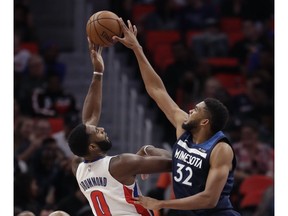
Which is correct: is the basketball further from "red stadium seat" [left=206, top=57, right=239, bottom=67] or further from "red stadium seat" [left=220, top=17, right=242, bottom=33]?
"red stadium seat" [left=220, top=17, right=242, bottom=33]

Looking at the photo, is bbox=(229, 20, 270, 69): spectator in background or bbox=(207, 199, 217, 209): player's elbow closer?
bbox=(207, 199, 217, 209): player's elbow

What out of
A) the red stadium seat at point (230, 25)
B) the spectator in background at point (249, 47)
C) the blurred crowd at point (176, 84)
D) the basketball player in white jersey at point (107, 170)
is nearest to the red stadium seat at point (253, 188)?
the blurred crowd at point (176, 84)

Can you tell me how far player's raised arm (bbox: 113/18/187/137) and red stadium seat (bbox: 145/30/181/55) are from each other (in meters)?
7.10

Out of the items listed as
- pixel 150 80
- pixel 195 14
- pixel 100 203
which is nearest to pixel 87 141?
pixel 100 203

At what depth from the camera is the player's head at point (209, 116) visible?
618 centimetres

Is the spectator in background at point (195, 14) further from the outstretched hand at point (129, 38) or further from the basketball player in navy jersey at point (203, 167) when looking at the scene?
the basketball player in navy jersey at point (203, 167)

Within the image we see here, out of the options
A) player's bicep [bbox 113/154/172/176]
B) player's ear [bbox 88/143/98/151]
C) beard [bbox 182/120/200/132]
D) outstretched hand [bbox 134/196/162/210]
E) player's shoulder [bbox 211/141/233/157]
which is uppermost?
beard [bbox 182/120/200/132]

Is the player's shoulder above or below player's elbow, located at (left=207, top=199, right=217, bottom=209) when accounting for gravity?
above

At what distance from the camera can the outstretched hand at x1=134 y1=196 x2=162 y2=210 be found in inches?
240

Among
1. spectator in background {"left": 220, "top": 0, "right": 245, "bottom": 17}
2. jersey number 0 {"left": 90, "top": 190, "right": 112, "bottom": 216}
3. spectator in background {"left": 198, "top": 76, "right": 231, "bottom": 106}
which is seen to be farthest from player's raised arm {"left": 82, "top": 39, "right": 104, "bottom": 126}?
spectator in background {"left": 220, "top": 0, "right": 245, "bottom": 17}

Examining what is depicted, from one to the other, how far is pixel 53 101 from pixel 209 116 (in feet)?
20.5

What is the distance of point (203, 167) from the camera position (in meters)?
6.06

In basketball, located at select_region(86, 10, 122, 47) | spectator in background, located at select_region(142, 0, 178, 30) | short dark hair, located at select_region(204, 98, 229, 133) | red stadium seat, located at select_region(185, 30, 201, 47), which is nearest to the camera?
short dark hair, located at select_region(204, 98, 229, 133)
